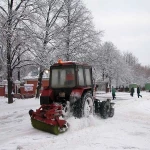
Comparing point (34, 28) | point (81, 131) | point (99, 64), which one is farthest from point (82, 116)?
point (99, 64)

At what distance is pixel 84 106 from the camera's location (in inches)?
449

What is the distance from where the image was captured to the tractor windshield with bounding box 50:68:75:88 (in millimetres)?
11844

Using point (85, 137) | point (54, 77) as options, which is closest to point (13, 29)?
point (54, 77)

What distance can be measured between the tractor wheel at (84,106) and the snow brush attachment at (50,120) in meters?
0.78

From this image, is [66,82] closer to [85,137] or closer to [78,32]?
[85,137]

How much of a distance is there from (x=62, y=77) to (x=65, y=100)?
3.14 ft

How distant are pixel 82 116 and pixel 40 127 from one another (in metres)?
1.66

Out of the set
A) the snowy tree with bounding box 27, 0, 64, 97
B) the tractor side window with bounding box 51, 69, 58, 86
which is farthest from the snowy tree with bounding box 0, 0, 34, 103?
the tractor side window with bounding box 51, 69, 58, 86

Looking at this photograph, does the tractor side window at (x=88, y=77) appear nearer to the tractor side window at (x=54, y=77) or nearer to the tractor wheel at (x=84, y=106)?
Answer: the tractor wheel at (x=84, y=106)

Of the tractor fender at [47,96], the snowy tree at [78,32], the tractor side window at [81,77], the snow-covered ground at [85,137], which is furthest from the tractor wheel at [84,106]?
the snowy tree at [78,32]

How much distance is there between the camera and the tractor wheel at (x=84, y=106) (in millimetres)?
11062

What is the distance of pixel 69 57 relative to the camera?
26.9m

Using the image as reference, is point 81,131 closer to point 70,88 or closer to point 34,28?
point 70,88

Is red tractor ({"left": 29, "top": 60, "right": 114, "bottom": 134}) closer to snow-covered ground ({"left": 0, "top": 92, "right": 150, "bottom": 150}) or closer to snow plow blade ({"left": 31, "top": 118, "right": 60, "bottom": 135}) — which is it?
snow plow blade ({"left": 31, "top": 118, "right": 60, "bottom": 135})
